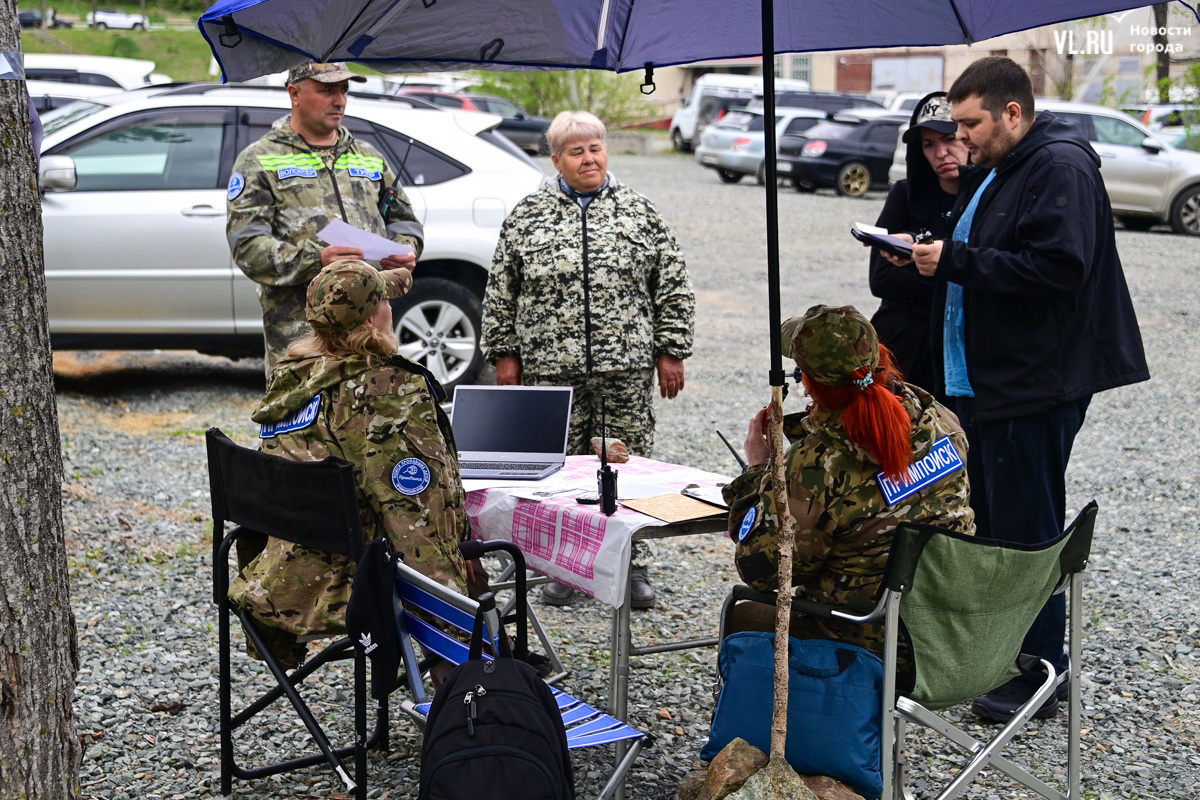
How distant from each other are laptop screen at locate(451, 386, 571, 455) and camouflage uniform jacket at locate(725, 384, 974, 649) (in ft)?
3.42

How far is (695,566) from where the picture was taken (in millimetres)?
5383

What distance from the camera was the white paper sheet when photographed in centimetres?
425

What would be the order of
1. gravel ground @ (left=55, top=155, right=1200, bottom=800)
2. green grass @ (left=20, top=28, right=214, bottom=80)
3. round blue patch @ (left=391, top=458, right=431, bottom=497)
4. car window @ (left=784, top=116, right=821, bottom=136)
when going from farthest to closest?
green grass @ (left=20, top=28, right=214, bottom=80), car window @ (left=784, top=116, right=821, bottom=136), gravel ground @ (left=55, top=155, right=1200, bottom=800), round blue patch @ (left=391, top=458, right=431, bottom=497)

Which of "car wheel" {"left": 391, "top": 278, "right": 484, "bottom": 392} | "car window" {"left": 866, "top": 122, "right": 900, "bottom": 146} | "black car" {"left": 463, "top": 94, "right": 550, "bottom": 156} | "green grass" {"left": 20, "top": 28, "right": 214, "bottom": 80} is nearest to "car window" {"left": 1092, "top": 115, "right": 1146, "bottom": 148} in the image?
"car window" {"left": 866, "top": 122, "right": 900, "bottom": 146}

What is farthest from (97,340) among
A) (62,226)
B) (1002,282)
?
(1002,282)

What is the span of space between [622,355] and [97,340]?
4.38m

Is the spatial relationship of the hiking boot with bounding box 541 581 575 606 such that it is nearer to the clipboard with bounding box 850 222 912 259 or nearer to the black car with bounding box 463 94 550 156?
the clipboard with bounding box 850 222 912 259

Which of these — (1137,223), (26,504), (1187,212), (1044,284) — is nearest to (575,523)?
(26,504)

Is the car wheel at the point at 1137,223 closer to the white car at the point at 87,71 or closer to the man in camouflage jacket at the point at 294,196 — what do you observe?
the white car at the point at 87,71

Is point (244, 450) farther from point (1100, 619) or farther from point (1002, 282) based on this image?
point (1100, 619)

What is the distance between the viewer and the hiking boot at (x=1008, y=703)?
3803mm

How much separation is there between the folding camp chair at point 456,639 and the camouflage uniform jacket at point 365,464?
0.13 metres

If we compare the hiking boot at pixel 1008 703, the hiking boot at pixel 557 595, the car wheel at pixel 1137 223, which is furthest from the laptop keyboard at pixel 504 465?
the car wheel at pixel 1137 223

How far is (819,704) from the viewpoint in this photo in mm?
2797
